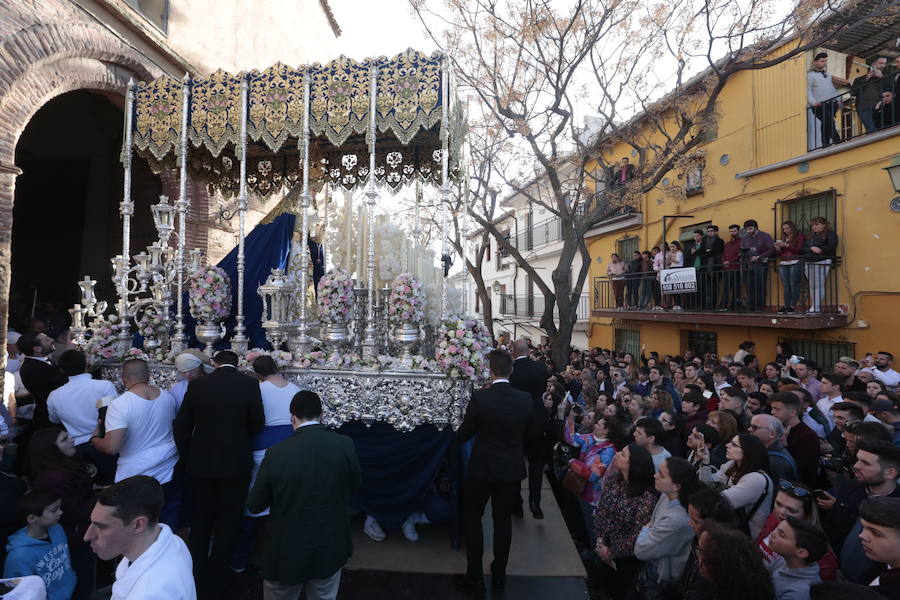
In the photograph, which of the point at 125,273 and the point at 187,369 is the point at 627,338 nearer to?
the point at 125,273

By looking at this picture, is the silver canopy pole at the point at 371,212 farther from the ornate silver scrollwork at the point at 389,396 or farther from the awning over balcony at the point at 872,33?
the awning over balcony at the point at 872,33

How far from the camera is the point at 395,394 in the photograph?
459 centimetres

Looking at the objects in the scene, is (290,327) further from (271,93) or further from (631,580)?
(631,580)

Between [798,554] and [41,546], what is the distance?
140 inches

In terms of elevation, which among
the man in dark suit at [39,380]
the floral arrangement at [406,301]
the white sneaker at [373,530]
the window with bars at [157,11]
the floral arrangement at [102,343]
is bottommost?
the white sneaker at [373,530]

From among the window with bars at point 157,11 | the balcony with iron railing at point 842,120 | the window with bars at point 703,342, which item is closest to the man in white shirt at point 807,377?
the balcony with iron railing at point 842,120

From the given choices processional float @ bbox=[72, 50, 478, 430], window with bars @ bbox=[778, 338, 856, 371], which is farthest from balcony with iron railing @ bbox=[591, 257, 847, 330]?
processional float @ bbox=[72, 50, 478, 430]

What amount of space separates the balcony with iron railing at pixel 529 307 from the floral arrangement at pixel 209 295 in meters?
15.3

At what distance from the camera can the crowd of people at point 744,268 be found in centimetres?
952

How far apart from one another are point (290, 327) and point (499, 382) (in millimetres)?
2504

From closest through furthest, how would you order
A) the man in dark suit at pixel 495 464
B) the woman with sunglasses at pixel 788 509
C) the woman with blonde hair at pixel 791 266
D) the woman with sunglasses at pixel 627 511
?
1. the woman with sunglasses at pixel 788 509
2. the woman with sunglasses at pixel 627 511
3. the man in dark suit at pixel 495 464
4. the woman with blonde hair at pixel 791 266

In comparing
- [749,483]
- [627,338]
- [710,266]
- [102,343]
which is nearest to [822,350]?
[710,266]

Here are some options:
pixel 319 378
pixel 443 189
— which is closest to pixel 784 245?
pixel 443 189

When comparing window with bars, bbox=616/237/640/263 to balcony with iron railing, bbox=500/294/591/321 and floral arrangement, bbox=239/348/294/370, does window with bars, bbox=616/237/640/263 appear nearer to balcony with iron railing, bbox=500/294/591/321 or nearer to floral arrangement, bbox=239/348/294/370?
balcony with iron railing, bbox=500/294/591/321
